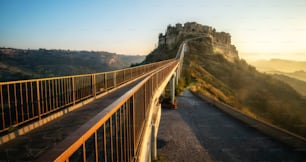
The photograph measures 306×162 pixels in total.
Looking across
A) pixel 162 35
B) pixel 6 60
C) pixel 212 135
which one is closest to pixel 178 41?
pixel 162 35

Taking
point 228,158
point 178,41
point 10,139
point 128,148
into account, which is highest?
point 178,41

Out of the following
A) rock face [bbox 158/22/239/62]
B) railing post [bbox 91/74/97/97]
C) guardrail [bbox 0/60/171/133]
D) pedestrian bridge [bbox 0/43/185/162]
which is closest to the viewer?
pedestrian bridge [bbox 0/43/185/162]

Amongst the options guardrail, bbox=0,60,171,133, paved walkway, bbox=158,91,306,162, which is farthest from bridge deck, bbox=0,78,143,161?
paved walkway, bbox=158,91,306,162

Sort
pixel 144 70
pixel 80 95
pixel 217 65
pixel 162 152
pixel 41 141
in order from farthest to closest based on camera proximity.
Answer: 1. pixel 217 65
2. pixel 144 70
3. pixel 162 152
4. pixel 80 95
5. pixel 41 141

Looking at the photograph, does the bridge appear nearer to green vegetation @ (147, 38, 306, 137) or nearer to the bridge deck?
the bridge deck

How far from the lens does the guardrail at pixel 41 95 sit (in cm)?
607

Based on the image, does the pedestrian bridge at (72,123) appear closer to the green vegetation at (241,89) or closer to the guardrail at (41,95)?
the guardrail at (41,95)

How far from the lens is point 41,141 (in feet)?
17.1

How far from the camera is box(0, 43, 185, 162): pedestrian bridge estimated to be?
1.63 metres

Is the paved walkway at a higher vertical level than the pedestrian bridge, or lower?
lower

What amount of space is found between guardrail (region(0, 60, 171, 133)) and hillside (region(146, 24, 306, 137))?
24946 mm

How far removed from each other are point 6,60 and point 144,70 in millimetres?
90448

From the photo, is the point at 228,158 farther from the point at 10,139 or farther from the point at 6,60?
the point at 6,60

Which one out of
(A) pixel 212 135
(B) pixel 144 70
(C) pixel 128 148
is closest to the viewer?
(C) pixel 128 148
